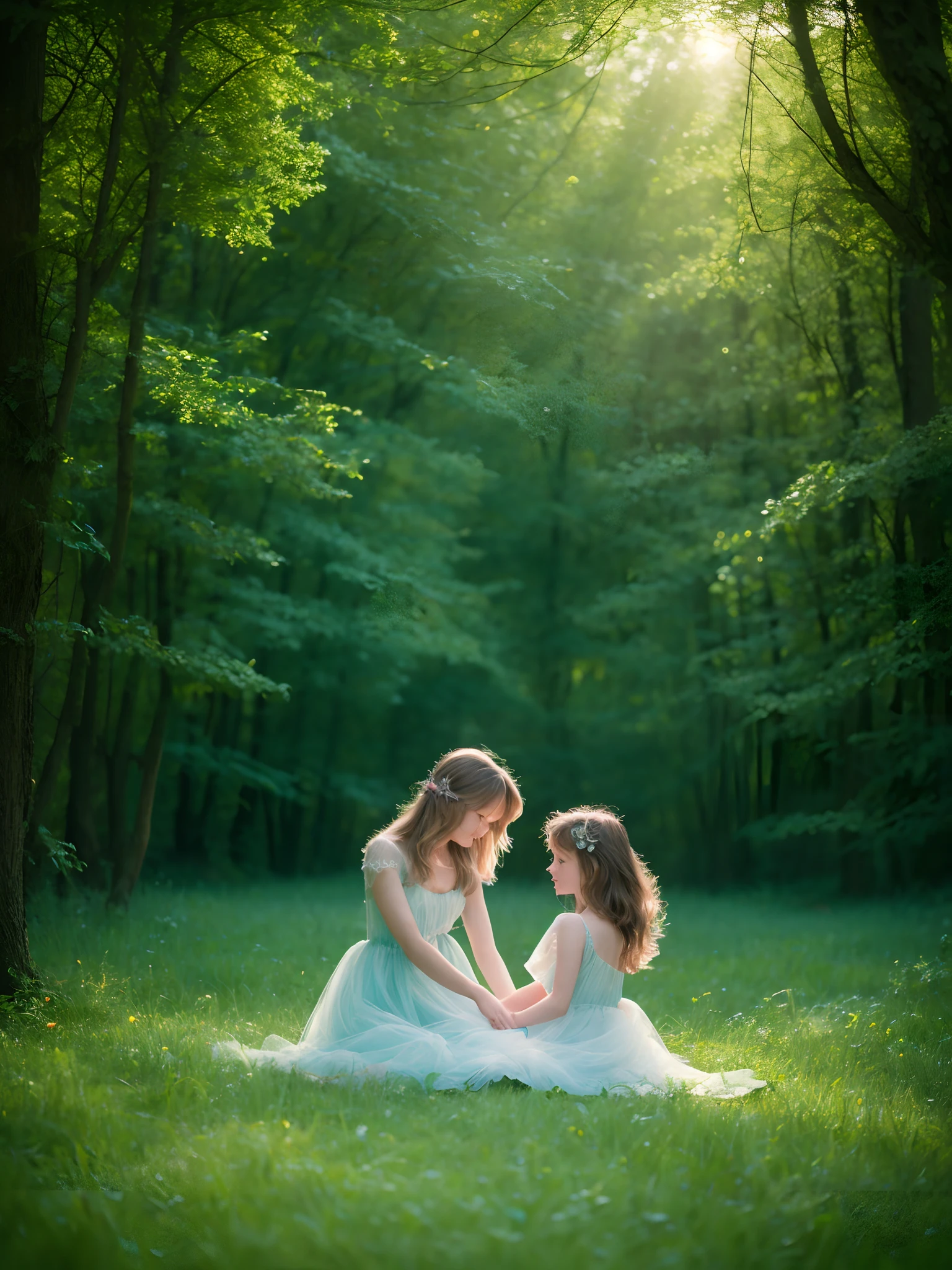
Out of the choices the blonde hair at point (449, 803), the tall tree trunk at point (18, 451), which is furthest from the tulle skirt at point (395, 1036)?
the tall tree trunk at point (18, 451)

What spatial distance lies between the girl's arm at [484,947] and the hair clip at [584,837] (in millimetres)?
557

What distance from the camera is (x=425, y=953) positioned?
4992 mm

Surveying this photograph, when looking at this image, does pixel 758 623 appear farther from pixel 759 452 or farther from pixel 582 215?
pixel 582 215

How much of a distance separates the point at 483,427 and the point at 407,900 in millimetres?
12144

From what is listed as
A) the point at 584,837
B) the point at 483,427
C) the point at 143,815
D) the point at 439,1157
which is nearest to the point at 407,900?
the point at 584,837

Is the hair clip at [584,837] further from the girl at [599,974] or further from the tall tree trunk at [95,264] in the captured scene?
the tall tree trunk at [95,264]

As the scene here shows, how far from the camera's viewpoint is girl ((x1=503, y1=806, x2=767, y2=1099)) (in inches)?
192

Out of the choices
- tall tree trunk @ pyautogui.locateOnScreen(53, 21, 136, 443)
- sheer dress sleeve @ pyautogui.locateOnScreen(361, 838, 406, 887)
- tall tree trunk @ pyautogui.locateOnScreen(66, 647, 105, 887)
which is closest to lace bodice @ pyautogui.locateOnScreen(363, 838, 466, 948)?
sheer dress sleeve @ pyautogui.locateOnScreen(361, 838, 406, 887)

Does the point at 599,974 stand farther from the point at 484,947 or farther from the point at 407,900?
the point at 407,900

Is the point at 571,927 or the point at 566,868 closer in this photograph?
the point at 571,927

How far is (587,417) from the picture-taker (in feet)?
25.0

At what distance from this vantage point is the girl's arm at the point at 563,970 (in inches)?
196

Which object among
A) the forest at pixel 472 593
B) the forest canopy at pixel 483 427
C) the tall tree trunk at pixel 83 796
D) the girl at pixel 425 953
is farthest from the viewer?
the tall tree trunk at pixel 83 796

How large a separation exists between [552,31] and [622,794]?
1705 centimetres
